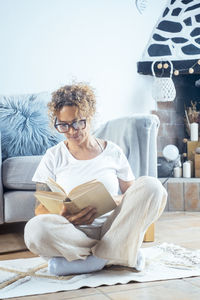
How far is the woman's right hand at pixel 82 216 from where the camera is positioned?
1.72 m

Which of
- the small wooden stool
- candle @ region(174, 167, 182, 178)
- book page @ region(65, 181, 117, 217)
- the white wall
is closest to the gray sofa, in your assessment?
the small wooden stool

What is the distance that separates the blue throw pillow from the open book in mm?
1335

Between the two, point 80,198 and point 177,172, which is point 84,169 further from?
point 177,172

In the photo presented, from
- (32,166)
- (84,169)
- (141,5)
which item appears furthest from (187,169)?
(84,169)

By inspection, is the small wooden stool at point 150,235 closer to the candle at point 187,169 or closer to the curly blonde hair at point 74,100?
the curly blonde hair at point 74,100

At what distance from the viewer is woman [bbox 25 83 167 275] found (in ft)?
5.67

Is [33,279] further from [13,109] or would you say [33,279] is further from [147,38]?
[147,38]

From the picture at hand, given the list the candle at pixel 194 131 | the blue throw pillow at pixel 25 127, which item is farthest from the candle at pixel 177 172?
the blue throw pillow at pixel 25 127

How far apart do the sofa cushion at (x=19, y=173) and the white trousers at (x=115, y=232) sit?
773 millimetres

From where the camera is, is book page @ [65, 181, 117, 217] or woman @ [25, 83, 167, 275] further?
woman @ [25, 83, 167, 275]

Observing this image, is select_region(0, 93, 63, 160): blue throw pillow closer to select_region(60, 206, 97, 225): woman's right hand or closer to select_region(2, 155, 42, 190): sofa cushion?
select_region(2, 155, 42, 190): sofa cushion

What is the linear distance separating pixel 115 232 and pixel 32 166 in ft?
3.10

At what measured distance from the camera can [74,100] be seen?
1915 millimetres

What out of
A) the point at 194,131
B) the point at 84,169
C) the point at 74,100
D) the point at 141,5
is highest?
the point at 141,5
